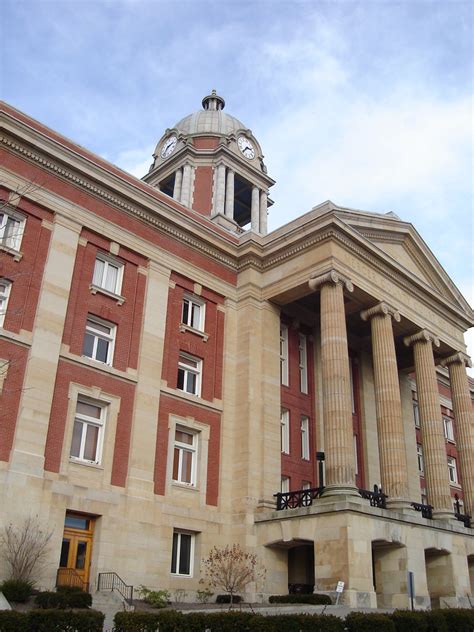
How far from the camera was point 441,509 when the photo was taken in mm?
34250

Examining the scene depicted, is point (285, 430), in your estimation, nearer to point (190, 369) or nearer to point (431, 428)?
point (190, 369)

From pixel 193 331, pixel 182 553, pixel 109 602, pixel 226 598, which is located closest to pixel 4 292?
pixel 193 331

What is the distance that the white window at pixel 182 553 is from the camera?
27875mm

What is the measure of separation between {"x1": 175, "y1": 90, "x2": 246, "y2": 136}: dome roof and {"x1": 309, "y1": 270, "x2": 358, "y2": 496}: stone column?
3551cm

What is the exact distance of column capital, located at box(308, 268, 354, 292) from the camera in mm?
32406

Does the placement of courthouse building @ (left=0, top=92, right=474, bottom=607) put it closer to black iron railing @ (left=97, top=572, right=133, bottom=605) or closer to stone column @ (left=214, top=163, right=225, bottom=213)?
black iron railing @ (left=97, top=572, right=133, bottom=605)

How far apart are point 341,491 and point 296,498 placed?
3766 millimetres

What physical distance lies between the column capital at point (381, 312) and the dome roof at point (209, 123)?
3400 centimetres

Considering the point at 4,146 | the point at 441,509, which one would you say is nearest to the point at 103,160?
the point at 4,146

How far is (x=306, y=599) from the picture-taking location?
25016mm

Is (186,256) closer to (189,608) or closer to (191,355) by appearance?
(191,355)

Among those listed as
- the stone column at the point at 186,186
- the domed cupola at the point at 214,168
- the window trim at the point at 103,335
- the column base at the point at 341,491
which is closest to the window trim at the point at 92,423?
the window trim at the point at 103,335

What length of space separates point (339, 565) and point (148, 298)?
14.7 metres

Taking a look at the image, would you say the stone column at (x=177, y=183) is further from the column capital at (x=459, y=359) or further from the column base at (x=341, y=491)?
the column base at (x=341, y=491)
